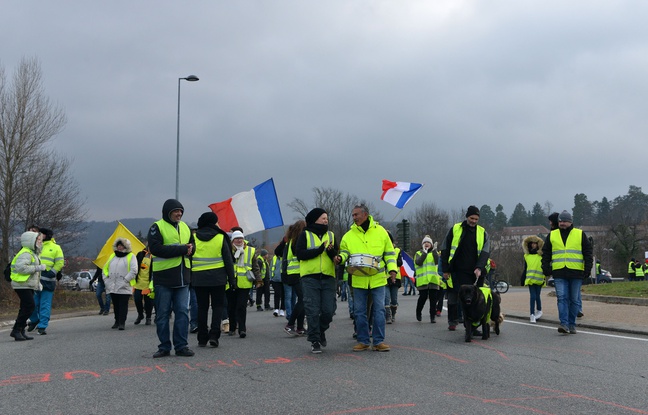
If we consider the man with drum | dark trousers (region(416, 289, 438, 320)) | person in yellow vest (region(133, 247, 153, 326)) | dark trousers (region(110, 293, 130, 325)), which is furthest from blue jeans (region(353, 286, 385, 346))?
person in yellow vest (region(133, 247, 153, 326))

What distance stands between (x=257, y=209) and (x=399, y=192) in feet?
14.2

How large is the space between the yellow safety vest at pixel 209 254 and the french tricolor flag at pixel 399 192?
861 cm

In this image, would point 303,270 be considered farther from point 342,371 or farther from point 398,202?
point 398,202

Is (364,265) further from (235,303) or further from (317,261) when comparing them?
(235,303)

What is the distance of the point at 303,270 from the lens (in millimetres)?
8969

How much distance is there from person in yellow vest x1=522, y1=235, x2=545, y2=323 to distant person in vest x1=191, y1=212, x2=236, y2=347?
21.2 feet

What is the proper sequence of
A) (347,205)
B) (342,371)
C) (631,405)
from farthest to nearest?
(347,205)
(342,371)
(631,405)

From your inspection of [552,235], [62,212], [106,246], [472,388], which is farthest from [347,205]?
[472,388]

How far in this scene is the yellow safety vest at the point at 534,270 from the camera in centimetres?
1280

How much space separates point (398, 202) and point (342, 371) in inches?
420

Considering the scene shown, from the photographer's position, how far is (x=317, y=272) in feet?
29.1

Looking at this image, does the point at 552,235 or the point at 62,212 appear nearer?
the point at 552,235

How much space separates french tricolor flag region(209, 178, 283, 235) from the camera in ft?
50.0

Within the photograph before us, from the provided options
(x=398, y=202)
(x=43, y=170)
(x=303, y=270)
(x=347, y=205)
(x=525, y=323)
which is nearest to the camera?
(x=303, y=270)
